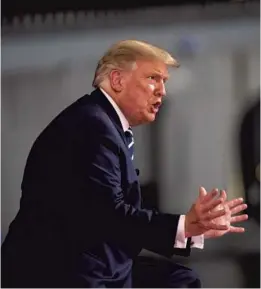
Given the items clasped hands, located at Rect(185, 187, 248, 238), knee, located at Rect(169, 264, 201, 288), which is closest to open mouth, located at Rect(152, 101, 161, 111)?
clasped hands, located at Rect(185, 187, 248, 238)

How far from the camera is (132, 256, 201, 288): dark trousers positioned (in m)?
0.99

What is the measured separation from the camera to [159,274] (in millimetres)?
999

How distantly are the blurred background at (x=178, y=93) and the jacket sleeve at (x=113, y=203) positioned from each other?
0.61 ft

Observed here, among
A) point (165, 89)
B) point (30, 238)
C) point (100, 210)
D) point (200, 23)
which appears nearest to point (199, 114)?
point (165, 89)

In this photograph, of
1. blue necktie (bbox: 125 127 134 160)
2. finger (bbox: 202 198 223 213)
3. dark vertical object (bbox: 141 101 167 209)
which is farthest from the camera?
dark vertical object (bbox: 141 101 167 209)

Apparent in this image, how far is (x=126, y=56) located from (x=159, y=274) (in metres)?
0.43

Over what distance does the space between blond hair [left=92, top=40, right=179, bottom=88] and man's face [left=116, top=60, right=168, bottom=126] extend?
0.04ft

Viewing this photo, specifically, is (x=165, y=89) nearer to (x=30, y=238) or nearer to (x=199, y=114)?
(x=199, y=114)

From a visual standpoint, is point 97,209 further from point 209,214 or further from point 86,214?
point 209,214

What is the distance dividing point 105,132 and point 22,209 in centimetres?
24

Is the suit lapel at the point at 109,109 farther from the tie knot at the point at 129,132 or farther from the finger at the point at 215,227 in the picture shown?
the finger at the point at 215,227

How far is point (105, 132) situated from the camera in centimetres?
92

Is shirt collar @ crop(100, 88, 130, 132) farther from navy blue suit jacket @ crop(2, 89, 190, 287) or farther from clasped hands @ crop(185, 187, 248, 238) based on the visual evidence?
clasped hands @ crop(185, 187, 248, 238)

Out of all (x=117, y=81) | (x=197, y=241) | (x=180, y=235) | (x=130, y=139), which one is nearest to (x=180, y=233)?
(x=180, y=235)
